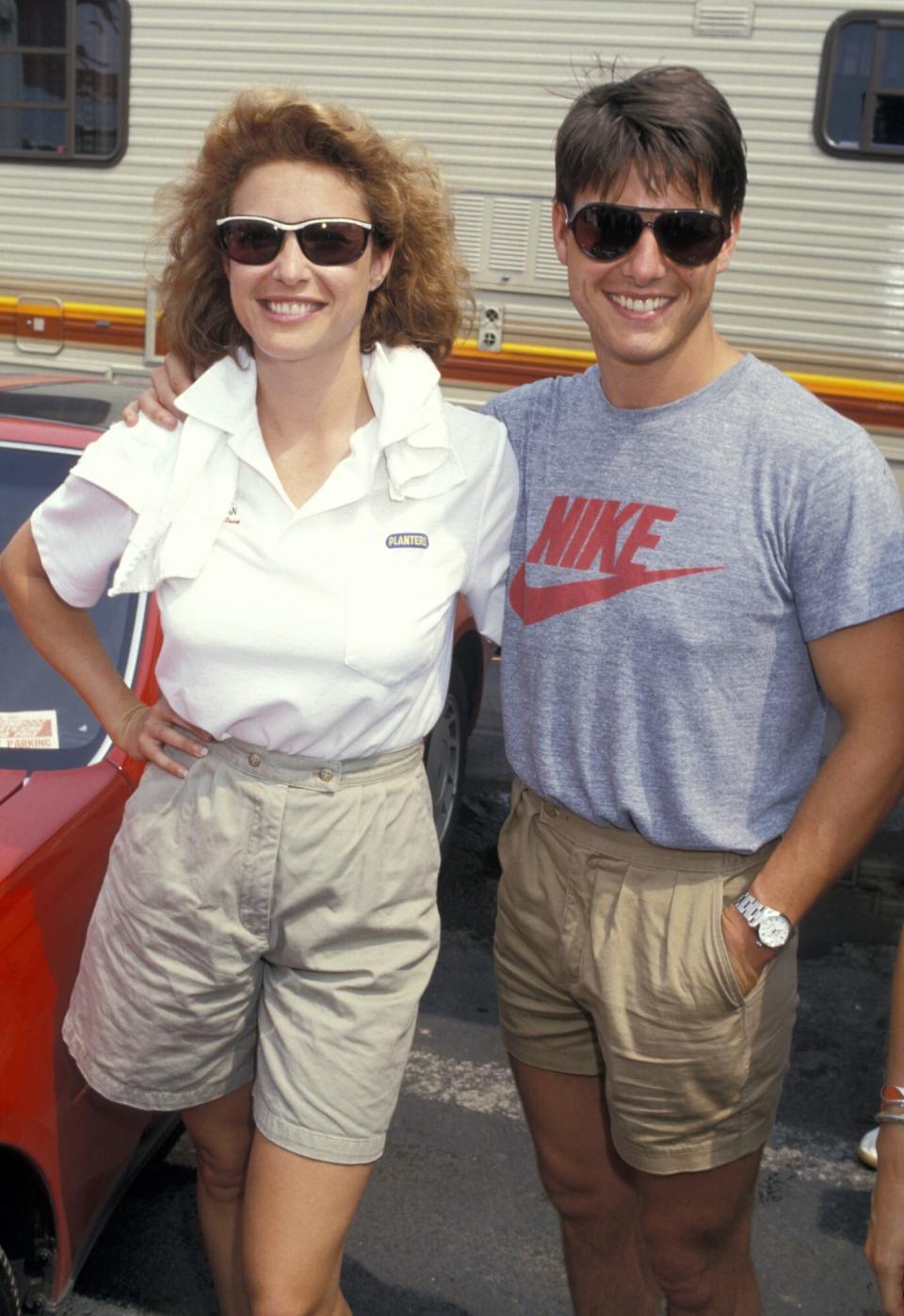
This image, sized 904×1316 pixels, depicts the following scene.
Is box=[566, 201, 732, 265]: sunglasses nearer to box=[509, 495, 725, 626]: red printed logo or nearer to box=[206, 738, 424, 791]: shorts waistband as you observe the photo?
box=[509, 495, 725, 626]: red printed logo

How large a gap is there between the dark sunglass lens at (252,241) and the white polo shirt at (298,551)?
0.58 feet

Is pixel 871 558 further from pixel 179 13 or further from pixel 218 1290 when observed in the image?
pixel 179 13

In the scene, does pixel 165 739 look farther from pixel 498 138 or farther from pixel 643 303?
pixel 498 138

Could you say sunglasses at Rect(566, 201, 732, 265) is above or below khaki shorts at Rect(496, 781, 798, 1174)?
above

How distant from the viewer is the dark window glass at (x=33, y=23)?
22.2 feet

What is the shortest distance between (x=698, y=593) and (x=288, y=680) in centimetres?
55

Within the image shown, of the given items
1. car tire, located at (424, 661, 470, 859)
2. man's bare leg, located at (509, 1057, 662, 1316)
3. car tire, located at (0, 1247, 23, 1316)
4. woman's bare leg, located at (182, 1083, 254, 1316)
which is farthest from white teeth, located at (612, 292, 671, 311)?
car tire, located at (424, 661, 470, 859)

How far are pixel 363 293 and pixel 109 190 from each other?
217 inches

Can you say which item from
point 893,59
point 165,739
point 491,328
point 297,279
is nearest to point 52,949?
point 165,739

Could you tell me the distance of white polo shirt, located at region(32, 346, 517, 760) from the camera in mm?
1885

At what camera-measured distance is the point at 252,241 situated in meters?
1.97

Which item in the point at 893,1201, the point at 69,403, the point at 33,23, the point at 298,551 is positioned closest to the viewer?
the point at 893,1201

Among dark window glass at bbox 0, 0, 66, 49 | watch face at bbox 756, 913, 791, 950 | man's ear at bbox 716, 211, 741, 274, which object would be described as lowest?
watch face at bbox 756, 913, 791, 950

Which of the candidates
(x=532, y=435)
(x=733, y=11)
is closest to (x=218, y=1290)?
(x=532, y=435)
